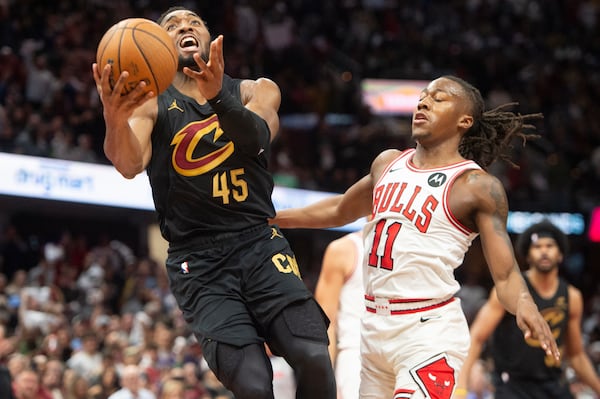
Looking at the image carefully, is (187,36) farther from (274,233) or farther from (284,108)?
(284,108)

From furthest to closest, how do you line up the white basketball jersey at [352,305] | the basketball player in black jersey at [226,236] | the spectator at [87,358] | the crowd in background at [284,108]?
the crowd in background at [284,108]
the spectator at [87,358]
the white basketball jersey at [352,305]
the basketball player in black jersey at [226,236]

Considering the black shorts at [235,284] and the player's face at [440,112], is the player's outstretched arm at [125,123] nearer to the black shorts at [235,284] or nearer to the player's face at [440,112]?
the black shorts at [235,284]

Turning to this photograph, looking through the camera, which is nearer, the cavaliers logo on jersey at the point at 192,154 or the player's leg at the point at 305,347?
the player's leg at the point at 305,347

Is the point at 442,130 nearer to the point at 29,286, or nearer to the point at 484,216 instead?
the point at 484,216

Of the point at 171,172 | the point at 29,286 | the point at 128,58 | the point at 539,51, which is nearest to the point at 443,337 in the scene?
the point at 171,172

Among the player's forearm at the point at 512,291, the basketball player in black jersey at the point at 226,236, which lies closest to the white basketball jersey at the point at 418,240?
the player's forearm at the point at 512,291

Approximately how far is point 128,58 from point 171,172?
73 cm

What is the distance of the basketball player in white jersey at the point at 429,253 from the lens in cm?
487

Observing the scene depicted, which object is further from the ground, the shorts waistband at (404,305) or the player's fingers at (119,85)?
the player's fingers at (119,85)

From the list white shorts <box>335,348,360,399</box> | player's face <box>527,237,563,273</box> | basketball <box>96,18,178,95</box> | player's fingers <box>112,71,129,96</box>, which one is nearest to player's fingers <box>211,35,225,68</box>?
basketball <box>96,18,178,95</box>

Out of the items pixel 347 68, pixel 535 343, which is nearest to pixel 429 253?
pixel 535 343

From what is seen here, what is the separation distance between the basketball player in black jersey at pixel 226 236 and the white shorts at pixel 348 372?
1702 mm

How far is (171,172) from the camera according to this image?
4.94 metres

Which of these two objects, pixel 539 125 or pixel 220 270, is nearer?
pixel 220 270
